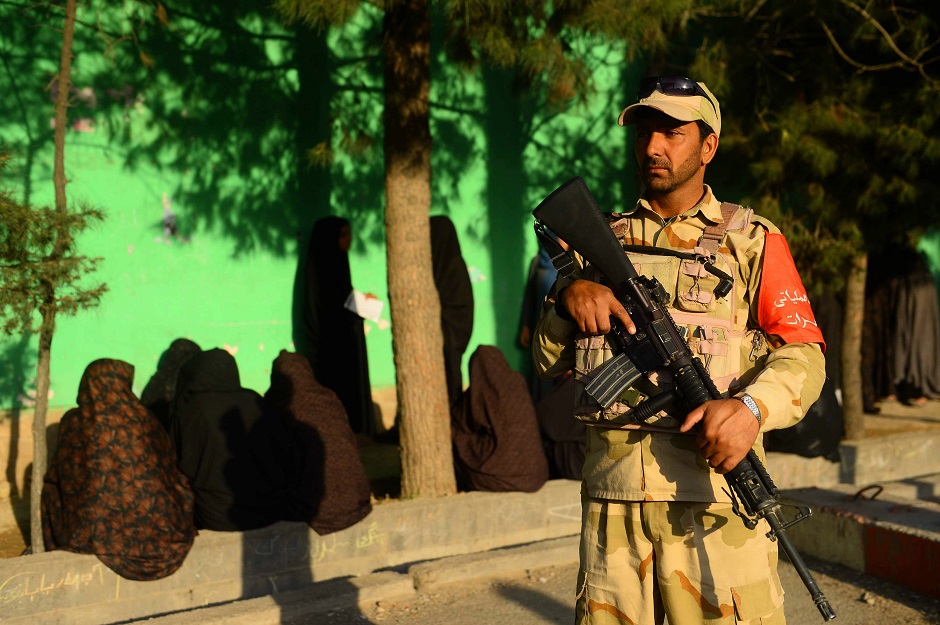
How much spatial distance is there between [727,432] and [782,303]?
0.35 m

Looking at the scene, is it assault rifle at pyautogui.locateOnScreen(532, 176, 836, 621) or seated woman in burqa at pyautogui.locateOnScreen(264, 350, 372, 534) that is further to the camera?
seated woman in burqa at pyautogui.locateOnScreen(264, 350, 372, 534)

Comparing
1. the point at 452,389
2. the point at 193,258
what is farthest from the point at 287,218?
the point at 452,389

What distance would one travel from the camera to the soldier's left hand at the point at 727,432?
6.71 ft

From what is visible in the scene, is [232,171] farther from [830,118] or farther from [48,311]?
[830,118]

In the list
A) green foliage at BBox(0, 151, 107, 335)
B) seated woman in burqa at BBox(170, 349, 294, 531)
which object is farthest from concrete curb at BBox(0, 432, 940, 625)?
green foliage at BBox(0, 151, 107, 335)

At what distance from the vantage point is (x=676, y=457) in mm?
2252

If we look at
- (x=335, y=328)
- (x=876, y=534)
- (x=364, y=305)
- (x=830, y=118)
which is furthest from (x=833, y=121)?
(x=335, y=328)

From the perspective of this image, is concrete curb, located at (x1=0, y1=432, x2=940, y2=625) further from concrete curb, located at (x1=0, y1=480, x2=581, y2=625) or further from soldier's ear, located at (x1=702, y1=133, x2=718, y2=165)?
soldier's ear, located at (x1=702, y1=133, x2=718, y2=165)

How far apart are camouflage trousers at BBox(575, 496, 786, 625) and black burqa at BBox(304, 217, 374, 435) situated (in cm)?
468

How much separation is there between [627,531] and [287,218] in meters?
4.89

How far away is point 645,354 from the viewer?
2258mm

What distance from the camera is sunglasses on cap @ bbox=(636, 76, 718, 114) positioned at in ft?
7.47

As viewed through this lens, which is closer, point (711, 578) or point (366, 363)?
point (711, 578)

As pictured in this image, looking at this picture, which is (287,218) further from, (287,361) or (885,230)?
(885,230)
